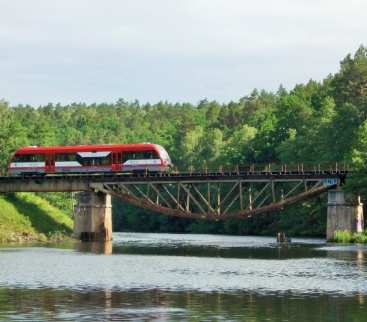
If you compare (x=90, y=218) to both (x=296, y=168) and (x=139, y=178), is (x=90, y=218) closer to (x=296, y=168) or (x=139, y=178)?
(x=139, y=178)

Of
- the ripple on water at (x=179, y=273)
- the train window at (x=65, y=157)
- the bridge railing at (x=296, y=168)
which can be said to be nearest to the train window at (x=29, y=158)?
the train window at (x=65, y=157)

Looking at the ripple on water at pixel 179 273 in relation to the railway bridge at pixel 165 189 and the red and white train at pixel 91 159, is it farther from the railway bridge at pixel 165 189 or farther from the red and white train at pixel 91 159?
the red and white train at pixel 91 159

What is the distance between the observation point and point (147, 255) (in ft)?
315

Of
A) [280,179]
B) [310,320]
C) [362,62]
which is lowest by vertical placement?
[310,320]

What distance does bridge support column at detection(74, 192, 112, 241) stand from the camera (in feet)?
416

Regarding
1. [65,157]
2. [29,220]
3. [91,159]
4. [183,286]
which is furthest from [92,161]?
[183,286]

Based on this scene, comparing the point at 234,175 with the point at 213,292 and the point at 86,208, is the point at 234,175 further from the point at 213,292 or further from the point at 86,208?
the point at 213,292

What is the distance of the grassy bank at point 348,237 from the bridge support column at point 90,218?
28.2 meters

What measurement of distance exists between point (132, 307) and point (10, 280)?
651 inches

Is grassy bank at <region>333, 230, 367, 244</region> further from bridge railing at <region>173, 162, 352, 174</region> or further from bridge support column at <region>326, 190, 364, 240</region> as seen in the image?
bridge railing at <region>173, 162, 352, 174</region>

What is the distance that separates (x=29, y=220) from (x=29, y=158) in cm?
763

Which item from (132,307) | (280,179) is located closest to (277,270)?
(132,307)

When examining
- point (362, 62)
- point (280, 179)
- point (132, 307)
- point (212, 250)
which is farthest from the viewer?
point (362, 62)

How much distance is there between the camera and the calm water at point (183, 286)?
49281 millimetres
